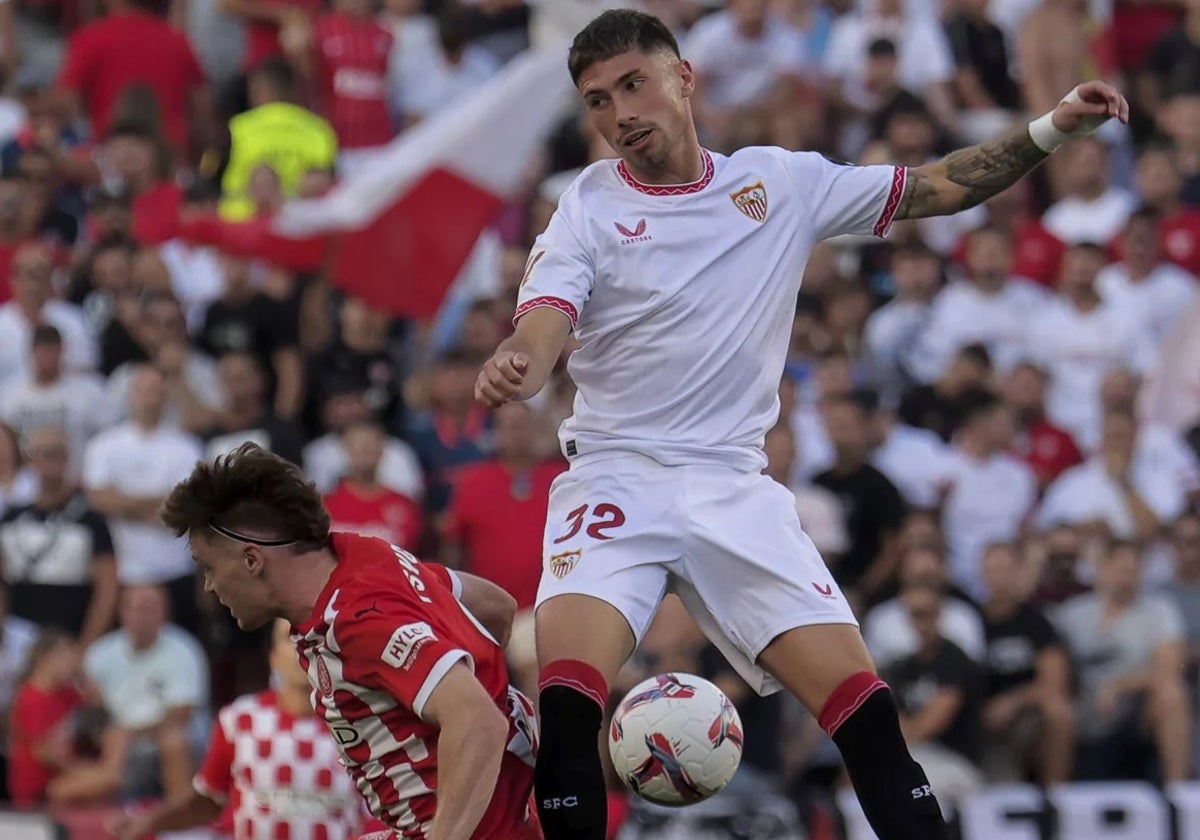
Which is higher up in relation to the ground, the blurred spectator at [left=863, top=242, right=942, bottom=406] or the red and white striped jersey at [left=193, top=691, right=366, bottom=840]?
the blurred spectator at [left=863, top=242, right=942, bottom=406]

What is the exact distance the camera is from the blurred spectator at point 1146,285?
48.6 feet

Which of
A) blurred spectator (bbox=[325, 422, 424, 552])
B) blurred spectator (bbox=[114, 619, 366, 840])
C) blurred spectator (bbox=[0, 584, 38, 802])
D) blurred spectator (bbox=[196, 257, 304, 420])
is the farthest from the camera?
blurred spectator (bbox=[196, 257, 304, 420])

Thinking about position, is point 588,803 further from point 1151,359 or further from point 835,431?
point 1151,359

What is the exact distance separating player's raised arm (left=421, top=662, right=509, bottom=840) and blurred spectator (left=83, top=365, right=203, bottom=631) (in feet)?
20.6

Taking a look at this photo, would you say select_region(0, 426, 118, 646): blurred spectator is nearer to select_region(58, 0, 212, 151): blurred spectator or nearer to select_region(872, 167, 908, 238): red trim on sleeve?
select_region(58, 0, 212, 151): blurred spectator

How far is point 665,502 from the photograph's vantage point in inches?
281

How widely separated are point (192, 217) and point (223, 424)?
5.65 feet

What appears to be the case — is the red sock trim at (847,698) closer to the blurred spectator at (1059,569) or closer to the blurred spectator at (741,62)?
the blurred spectator at (1059,569)

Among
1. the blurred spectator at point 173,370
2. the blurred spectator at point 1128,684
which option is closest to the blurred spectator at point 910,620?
the blurred spectator at point 1128,684

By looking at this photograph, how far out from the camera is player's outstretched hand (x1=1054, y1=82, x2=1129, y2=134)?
7.12 m

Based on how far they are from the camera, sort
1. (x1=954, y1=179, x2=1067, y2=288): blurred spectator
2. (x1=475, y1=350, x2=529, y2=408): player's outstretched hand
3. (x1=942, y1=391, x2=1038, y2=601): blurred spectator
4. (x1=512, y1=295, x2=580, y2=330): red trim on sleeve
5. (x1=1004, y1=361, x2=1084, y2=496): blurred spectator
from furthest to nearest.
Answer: (x1=954, y1=179, x2=1067, y2=288): blurred spectator
(x1=1004, y1=361, x2=1084, y2=496): blurred spectator
(x1=942, y1=391, x2=1038, y2=601): blurred spectator
(x1=512, y1=295, x2=580, y2=330): red trim on sleeve
(x1=475, y1=350, x2=529, y2=408): player's outstretched hand

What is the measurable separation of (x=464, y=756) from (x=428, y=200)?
8617mm

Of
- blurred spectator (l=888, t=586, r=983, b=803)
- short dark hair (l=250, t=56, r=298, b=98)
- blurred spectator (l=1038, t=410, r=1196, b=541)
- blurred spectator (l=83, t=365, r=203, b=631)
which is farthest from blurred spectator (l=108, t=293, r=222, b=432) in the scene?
Result: blurred spectator (l=1038, t=410, r=1196, b=541)

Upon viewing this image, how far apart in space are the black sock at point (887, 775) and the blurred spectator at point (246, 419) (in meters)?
6.05
